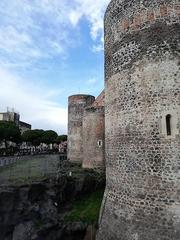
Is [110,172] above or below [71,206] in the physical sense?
above

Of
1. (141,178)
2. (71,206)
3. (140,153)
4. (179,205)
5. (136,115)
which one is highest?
(136,115)

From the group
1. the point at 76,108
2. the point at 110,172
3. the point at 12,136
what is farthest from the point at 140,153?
the point at 12,136

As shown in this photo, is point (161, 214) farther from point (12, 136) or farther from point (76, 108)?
point (12, 136)

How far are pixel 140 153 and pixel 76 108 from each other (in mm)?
18279

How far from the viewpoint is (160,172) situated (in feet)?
28.4

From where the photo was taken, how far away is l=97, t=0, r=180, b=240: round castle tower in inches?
337

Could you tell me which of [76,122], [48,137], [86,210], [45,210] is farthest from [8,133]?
[86,210]

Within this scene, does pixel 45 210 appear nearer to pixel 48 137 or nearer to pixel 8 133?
pixel 8 133

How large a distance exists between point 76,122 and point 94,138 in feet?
22.4

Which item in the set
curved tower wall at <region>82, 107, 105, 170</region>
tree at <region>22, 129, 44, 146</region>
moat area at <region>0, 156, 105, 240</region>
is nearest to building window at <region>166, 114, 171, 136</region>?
moat area at <region>0, 156, 105, 240</region>

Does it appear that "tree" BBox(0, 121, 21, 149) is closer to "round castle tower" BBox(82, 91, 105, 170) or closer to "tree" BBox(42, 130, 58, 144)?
"tree" BBox(42, 130, 58, 144)

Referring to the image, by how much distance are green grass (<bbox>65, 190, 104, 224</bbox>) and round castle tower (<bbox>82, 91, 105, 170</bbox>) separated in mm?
4601

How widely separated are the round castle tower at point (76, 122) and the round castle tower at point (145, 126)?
51.6 feet

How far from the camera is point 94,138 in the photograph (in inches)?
804
